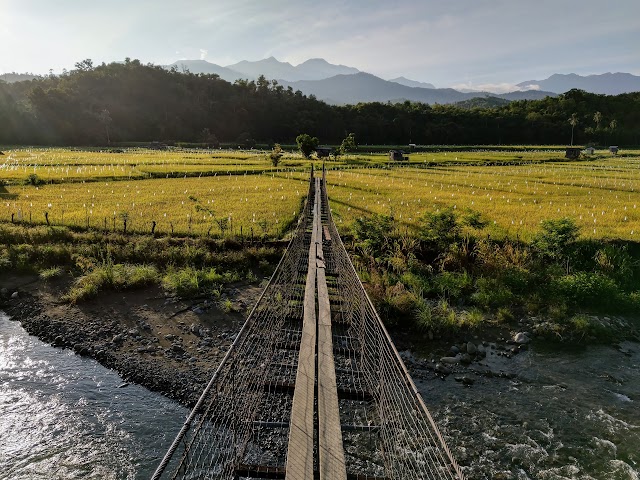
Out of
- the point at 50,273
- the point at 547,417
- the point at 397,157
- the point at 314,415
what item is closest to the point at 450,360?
the point at 547,417

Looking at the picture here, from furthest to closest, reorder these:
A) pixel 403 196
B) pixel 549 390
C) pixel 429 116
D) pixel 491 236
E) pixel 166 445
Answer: pixel 429 116 → pixel 403 196 → pixel 491 236 → pixel 549 390 → pixel 166 445

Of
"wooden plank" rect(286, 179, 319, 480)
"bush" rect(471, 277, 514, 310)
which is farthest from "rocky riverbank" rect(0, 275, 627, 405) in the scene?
"wooden plank" rect(286, 179, 319, 480)

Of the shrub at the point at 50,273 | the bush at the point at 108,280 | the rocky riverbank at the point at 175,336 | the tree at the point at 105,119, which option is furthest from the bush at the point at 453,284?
the tree at the point at 105,119

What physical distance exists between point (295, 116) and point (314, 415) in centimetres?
7921

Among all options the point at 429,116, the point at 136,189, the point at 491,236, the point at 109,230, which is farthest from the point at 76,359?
the point at 429,116

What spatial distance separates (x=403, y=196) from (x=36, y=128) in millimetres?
61488

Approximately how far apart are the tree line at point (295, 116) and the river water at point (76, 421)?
62993 millimetres

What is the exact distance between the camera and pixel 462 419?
6984 mm

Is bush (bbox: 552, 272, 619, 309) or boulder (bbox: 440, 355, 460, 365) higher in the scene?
bush (bbox: 552, 272, 619, 309)

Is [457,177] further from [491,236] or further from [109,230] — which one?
[109,230]

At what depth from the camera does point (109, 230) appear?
14906 millimetres

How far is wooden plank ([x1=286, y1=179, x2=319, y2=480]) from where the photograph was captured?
3.91 meters

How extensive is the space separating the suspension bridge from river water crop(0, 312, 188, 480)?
639 millimetres

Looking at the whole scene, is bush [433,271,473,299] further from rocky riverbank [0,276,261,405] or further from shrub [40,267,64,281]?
shrub [40,267,64,281]
